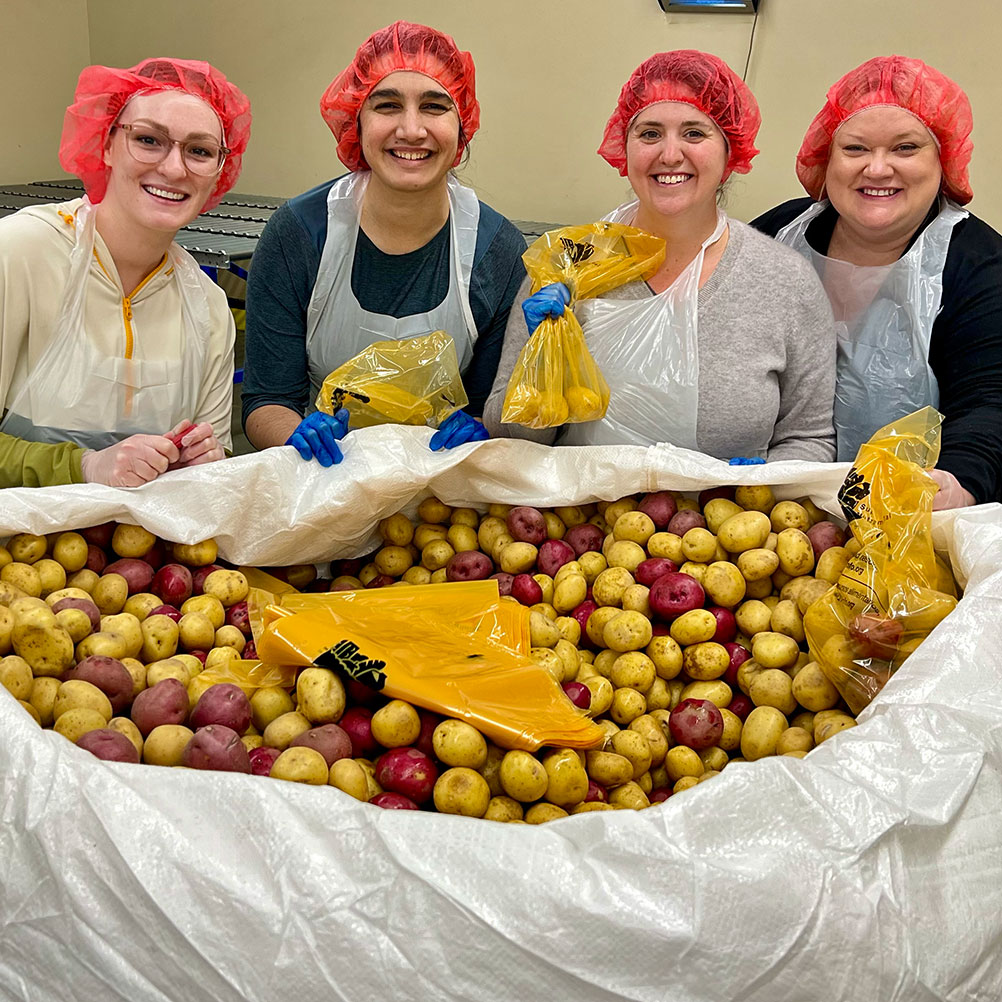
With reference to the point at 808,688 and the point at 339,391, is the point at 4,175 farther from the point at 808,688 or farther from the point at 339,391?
the point at 808,688

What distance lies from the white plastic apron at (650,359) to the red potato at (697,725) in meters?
0.68

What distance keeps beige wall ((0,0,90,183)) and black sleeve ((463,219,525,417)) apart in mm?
3852

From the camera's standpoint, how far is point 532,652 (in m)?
1.43

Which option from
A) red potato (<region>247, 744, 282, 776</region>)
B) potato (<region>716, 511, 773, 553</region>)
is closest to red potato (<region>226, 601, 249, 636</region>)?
red potato (<region>247, 744, 282, 776</region>)

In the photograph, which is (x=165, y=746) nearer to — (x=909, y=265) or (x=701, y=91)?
(x=701, y=91)

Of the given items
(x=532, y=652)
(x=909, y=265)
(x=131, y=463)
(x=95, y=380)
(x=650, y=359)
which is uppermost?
(x=909, y=265)

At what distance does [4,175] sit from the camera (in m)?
4.86

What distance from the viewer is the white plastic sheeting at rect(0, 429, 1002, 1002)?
2.73 ft

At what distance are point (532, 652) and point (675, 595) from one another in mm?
252

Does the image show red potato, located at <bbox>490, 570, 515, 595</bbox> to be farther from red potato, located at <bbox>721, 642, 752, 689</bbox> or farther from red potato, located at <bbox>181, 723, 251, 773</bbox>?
red potato, located at <bbox>181, 723, 251, 773</bbox>

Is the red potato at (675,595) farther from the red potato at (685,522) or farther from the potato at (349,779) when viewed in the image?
the potato at (349,779)

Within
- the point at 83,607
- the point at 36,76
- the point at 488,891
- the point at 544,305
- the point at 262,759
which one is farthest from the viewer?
the point at 36,76

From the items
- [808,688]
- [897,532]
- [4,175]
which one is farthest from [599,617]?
[4,175]

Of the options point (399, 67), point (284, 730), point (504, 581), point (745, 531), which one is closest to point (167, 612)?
point (284, 730)
